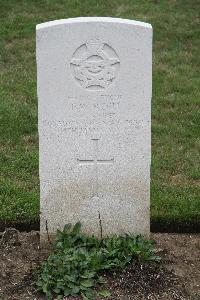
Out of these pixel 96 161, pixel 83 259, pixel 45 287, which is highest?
pixel 96 161

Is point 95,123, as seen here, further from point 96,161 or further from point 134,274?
point 134,274

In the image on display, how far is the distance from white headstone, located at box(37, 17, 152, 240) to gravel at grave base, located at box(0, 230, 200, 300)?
20 cm

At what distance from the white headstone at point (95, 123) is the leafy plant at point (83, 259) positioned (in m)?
0.13

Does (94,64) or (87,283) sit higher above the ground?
(94,64)

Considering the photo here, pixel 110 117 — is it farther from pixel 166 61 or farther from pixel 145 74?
pixel 166 61

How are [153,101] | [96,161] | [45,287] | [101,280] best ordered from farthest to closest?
1. [153,101]
2. [96,161]
3. [101,280]
4. [45,287]

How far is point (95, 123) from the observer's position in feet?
15.2

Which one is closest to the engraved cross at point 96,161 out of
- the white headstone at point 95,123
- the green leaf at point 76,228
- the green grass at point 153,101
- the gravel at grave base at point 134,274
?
the white headstone at point 95,123

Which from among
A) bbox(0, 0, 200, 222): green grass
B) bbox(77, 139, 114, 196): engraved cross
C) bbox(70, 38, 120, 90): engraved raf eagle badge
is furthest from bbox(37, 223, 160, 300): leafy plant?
bbox(70, 38, 120, 90): engraved raf eagle badge

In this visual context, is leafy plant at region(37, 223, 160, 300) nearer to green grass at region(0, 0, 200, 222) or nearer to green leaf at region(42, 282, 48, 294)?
green leaf at region(42, 282, 48, 294)

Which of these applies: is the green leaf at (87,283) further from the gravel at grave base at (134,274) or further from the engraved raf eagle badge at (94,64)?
the engraved raf eagle badge at (94,64)

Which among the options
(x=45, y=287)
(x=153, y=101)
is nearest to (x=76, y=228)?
(x=45, y=287)

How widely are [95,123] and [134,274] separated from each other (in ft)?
3.36

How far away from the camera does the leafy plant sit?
434cm
